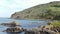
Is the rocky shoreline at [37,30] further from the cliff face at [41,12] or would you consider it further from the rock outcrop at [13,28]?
the cliff face at [41,12]

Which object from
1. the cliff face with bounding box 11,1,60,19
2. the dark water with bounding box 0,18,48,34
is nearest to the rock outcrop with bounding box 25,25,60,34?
the dark water with bounding box 0,18,48,34

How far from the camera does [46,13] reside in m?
3.47

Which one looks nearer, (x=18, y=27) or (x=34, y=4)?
(x=18, y=27)

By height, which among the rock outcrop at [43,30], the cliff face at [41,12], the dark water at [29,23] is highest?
the cliff face at [41,12]

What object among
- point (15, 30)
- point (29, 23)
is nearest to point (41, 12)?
point (29, 23)

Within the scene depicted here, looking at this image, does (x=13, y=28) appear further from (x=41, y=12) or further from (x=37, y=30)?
(x=41, y=12)

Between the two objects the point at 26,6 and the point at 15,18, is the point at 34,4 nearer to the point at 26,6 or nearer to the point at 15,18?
the point at 26,6

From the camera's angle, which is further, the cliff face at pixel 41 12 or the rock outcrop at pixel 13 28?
the cliff face at pixel 41 12

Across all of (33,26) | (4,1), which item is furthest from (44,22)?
(4,1)

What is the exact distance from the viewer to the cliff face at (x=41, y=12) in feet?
11.3

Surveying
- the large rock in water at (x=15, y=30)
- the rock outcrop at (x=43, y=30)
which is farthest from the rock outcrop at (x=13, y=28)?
the rock outcrop at (x=43, y=30)

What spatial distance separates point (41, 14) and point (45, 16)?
0.12 metres

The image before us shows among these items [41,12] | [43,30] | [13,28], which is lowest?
[43,30]

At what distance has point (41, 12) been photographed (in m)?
3.49
